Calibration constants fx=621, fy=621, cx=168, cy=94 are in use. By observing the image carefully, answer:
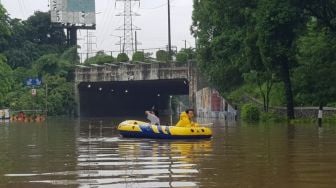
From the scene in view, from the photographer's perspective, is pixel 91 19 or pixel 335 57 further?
pixel 91 19

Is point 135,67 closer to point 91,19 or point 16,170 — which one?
point 91,19

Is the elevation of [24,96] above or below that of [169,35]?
below

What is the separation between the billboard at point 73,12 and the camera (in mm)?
96562

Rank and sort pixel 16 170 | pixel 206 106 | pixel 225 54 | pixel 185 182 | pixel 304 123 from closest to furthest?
1. pixel 185 182
2. pixel 16 170
3. pixel 304 123
4. pixel 225 54
5. pixel 206 106

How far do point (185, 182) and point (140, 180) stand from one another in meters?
0.93

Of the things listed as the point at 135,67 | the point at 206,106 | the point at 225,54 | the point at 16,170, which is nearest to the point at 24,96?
the point at 135,67

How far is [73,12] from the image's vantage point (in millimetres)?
98625

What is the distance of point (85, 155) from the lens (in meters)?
17.6

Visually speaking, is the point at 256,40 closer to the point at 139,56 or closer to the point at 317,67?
the point at 317,67

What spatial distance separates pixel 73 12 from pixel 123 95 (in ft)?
61.3

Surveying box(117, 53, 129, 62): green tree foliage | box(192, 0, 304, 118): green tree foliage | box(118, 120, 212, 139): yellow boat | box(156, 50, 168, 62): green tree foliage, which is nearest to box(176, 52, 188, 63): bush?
box(156, 50, 168, 62): green tree foliage

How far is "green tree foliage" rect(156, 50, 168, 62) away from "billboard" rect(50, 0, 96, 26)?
103 feet

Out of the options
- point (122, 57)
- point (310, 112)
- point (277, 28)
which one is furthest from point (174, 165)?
point (122, 57)

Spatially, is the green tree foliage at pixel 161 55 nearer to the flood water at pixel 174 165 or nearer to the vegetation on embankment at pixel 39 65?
the vegetation on embankment at pixel 39 65
